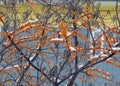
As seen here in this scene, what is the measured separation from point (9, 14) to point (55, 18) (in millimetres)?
303

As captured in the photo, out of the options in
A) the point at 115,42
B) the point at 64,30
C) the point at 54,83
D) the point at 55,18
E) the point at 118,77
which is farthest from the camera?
the point at 118,77

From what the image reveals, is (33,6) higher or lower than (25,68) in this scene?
higher

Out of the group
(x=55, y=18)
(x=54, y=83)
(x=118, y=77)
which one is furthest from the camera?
(x=118, y=77)

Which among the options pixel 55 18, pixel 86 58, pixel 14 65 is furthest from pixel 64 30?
pixel 14 65

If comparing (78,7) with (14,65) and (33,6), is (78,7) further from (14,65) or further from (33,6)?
(14,65)

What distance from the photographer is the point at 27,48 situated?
2.36 metres

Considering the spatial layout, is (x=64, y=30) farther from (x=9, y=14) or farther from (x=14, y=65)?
(x=14, y=65)

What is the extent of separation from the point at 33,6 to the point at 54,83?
66 centimetres

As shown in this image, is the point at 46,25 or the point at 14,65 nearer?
the point at 46,25

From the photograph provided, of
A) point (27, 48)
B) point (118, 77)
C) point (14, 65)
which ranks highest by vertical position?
point (27, 48)

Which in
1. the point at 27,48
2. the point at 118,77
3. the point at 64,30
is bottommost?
the point at 118,77

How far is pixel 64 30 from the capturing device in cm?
206

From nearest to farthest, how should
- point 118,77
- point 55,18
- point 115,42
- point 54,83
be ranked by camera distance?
1. point 54,83
2. point 115,42
3. point 55,18
4. point 118,77

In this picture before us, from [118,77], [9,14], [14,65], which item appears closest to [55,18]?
[9,14]
